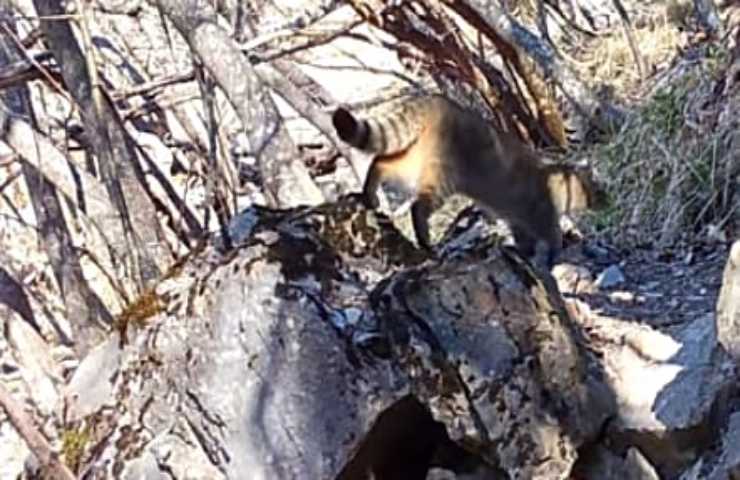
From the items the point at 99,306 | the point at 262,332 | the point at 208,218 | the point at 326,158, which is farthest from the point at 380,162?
the point at 326,158

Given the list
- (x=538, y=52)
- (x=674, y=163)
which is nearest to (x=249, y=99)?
(x=674, y=163)

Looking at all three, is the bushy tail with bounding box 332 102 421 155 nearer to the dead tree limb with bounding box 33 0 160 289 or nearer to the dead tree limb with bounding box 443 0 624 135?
the dead tree limb with bounding box 33 0 160 289

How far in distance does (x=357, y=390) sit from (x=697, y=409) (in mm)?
720

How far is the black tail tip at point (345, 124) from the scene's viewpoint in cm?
329

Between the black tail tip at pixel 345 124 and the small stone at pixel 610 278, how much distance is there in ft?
3.43

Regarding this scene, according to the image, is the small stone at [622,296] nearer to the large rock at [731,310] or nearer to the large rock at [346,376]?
the large rock at [346,376]

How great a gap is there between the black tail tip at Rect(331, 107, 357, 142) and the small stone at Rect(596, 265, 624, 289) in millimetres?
1045

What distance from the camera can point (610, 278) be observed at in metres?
4.14

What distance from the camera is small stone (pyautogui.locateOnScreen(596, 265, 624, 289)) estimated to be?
4086 mm

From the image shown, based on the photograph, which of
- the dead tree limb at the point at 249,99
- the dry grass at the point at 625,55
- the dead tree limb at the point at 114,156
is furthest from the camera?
the dry grass at the point at 625,55

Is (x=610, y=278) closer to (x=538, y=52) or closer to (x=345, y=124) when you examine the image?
(x=345, y=124)

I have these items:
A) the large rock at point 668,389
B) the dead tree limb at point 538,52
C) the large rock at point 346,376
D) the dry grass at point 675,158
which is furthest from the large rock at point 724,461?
the dead tree limb at point 538,52

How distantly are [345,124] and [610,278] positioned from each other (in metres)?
1.16

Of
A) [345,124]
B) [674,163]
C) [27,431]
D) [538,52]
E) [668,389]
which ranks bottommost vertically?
[668,389]
